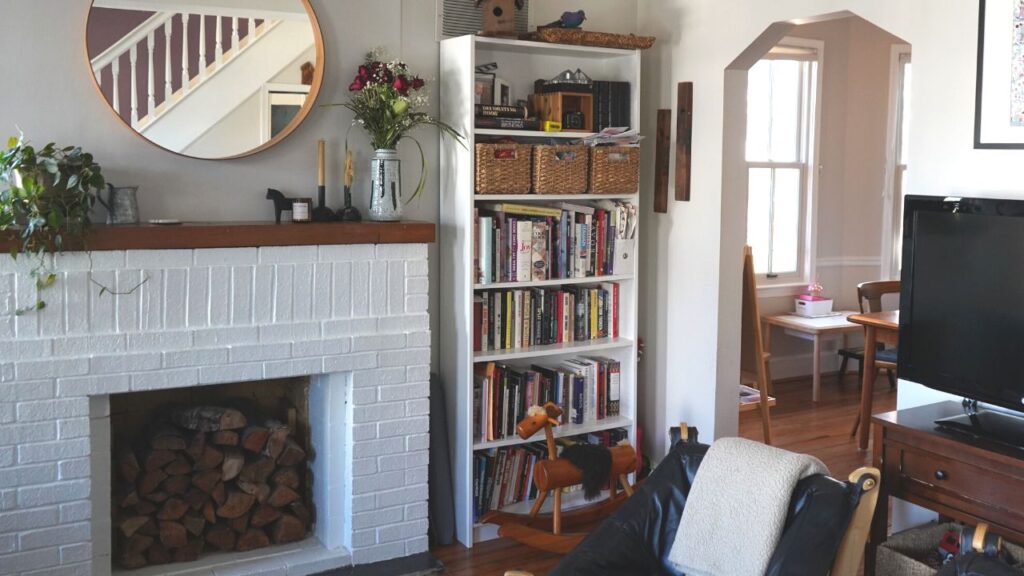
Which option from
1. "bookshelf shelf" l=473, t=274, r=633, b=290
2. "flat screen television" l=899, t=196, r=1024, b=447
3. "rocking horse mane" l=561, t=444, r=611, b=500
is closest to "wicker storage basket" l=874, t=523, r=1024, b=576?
"flat screen television" l=899, t=196, r=1024, b=447

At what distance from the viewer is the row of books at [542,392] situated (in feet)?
13.3

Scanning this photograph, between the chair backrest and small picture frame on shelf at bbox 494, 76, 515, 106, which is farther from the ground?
small picture frame on shelf at bbox 494, 76, 515, 106

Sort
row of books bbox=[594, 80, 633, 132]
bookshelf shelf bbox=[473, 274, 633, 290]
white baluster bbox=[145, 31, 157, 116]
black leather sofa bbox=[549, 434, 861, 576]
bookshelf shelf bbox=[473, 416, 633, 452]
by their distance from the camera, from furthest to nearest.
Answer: row of books bbox=[594, 80, 633, 132], bookshelf shelf bbox=[473, 416, 633, 452], bookshelf shelf bbox=[473, 274, 633, 290], white baluster bbox=[145, 31, 157, 116], black leather sofa bbox=[549, 434, 861, 576]

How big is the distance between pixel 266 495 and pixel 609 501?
1.37 metres

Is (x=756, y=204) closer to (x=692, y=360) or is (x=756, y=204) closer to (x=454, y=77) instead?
(x=692, y=360)

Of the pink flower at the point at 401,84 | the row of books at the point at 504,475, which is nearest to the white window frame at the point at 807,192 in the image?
the row of books at the point at 504,475

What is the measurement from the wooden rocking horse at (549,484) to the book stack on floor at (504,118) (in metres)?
1.09

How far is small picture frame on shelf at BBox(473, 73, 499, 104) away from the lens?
13.2ft

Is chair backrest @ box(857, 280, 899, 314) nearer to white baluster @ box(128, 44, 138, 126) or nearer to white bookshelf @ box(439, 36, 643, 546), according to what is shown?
white bookshelf @ box(439, 36, 643, 546)

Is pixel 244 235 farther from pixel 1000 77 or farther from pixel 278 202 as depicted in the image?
pixel 1000 77

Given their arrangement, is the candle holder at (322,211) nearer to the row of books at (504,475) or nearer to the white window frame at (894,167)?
the row of books at (504,475)

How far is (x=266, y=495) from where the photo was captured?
148 inches

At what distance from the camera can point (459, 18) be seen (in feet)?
13.2

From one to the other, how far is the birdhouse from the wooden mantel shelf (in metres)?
0.80
